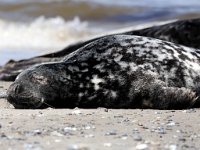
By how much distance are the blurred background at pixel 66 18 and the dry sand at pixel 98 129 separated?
6153 mm

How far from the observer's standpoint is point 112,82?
603cm

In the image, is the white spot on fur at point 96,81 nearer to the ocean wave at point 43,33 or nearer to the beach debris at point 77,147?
the beach debris at point 77,147

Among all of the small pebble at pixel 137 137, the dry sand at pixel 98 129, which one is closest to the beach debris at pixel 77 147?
the dry sand at pixel 98 129

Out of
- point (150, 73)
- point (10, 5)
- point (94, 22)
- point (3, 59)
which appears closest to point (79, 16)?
point (94, 22)

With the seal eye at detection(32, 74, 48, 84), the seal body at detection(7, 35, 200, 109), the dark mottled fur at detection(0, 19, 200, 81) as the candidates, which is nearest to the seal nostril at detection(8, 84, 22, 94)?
the seal body at detection(7, 35, 200, 109)

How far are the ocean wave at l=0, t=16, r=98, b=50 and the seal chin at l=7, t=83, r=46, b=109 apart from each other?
7042mm

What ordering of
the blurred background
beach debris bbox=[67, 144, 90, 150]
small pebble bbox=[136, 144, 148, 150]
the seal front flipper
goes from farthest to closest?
the blurred background, the seal front flipper, small pebble bbox=[136, 144, 148, 150], beach debris bbox=[67, 144, 90, 150]

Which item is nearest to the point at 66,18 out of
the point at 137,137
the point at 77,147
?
the point at 137,137

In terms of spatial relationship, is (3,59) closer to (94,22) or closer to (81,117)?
(81,117)

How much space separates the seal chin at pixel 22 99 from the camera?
5836 mm

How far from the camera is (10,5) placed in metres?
21.1

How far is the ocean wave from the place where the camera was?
13.9m

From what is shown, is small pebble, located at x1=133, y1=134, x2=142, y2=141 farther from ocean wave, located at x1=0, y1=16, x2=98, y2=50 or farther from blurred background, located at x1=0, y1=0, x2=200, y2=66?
ocean wave, located at x1=0, y1=16, x2=98, y2=50

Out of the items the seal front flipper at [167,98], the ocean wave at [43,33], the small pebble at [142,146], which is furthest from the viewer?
the ocean wave at [43,33]
